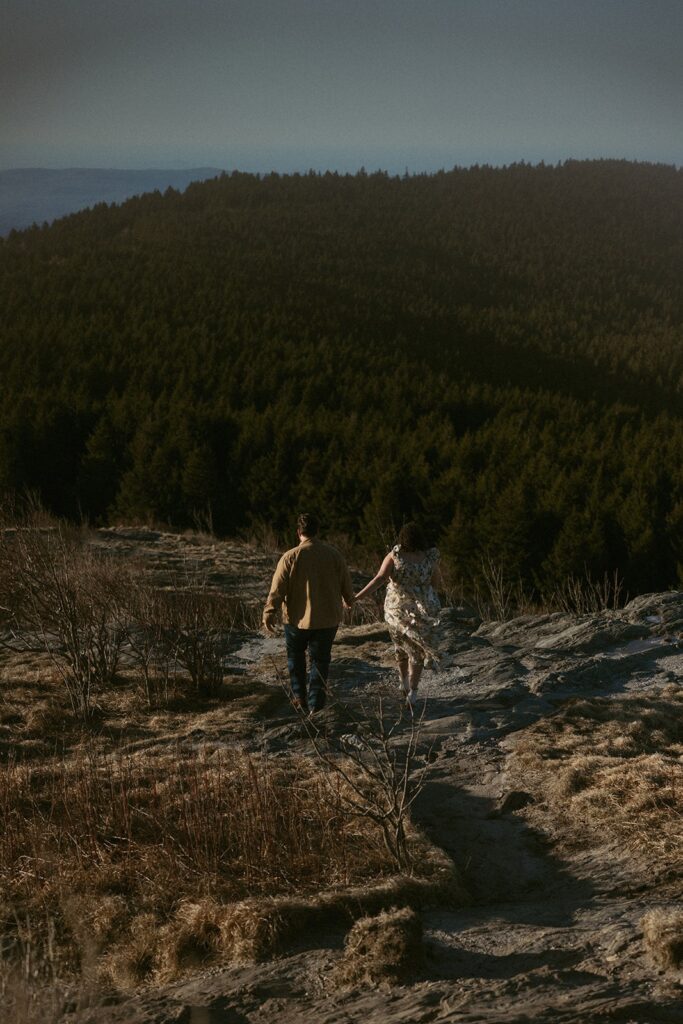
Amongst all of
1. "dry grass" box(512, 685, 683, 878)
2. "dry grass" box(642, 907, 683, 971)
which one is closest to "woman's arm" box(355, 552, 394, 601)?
"dry grass" box(512, 685, 683, 878)

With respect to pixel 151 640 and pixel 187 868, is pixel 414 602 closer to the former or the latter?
pixel 187 868

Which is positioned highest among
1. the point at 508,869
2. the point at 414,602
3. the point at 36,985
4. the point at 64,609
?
the point at 414,602

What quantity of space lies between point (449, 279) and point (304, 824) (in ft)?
174

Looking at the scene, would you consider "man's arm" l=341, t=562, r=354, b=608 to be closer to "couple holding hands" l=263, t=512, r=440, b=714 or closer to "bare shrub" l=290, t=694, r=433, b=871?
"couple holding hands" l=263, t=512, r=440, b=714

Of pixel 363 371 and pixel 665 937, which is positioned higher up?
pixel 363 371

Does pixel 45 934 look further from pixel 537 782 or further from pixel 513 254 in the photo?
pixel 513 254

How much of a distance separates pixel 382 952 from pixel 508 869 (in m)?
1.46

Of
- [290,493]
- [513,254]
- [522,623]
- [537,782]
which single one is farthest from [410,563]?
[513,254]

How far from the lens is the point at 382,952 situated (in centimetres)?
389

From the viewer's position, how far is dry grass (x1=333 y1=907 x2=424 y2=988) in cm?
380

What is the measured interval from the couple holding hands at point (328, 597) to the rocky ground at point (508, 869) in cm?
50

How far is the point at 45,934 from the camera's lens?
15.1 feet

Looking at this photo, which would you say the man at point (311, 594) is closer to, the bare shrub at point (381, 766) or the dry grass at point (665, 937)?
the bare shrub at point (381, 766)

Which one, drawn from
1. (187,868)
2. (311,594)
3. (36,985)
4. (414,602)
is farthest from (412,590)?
(36,985)
